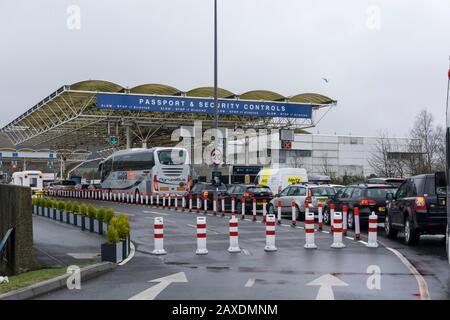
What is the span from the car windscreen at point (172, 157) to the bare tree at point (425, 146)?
15.8 meters

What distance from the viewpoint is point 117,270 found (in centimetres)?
1252

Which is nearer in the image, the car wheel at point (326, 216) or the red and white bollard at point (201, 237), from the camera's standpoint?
the red and white bollard at point (201, 237)

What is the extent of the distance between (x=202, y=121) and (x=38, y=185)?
16377mm

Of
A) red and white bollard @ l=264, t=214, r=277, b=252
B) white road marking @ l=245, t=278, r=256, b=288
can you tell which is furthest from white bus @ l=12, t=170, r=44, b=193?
white road marking @ l=245, t=278, r=256, b=288

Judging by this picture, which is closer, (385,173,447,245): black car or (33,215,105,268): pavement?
(33,215,105,268): pavement

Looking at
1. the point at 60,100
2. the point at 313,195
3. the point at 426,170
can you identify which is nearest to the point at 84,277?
the point at 313,195

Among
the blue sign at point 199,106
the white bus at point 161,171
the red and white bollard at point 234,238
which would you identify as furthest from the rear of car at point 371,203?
the blue sign at point 199,106

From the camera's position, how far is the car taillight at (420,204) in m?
15.3

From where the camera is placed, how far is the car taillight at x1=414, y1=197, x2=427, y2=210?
50.2 feet

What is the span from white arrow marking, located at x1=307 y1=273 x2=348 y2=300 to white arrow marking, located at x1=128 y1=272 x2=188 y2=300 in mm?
2277

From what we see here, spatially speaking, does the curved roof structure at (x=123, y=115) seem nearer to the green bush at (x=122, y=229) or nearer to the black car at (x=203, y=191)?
the black car at (x=203, y=191)

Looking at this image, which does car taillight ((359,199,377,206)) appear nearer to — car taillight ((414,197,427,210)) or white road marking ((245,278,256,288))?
car taillight ((414,197,427,210))

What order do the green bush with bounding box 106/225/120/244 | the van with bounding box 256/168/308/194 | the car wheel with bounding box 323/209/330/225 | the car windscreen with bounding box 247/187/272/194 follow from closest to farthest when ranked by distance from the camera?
1. the green bush with bounding box 106/225/120/244
2. the car wheel with bounding box 323/209/330/225
3. the car windscreen with bounding box 247/187/272/194
4. the van with bounding box 256/168/308/194

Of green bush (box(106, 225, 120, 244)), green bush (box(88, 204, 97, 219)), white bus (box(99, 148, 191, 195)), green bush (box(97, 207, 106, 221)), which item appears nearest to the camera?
green bush (box(106, 225, 120, 244))
